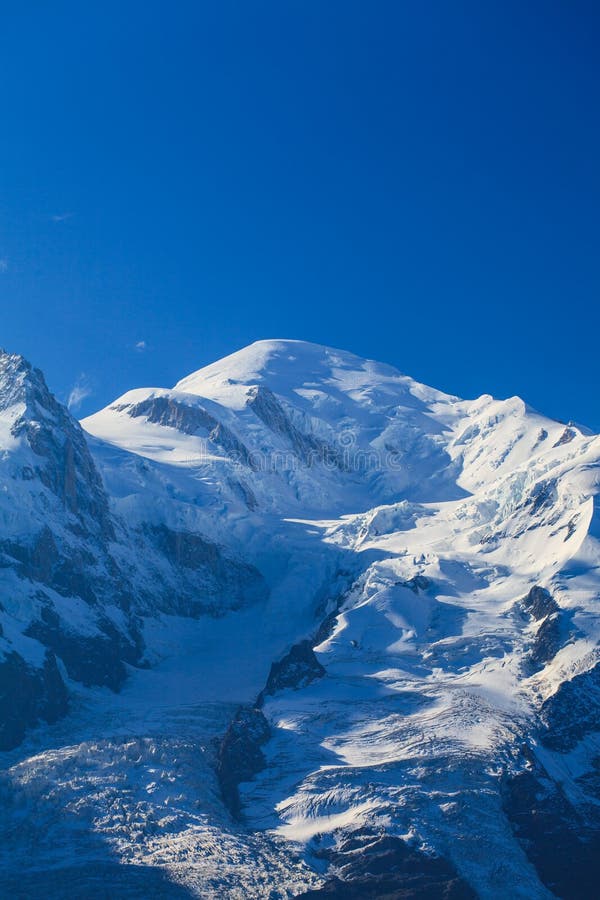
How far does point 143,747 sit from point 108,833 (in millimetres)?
21101

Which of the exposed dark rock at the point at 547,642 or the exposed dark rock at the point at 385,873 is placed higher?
the exposed dark rock at the point at 547,642

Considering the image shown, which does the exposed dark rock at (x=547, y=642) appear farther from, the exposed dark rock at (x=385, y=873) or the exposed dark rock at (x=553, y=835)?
the exposed dark rock at (x=385, y=873)

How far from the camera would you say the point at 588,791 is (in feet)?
541

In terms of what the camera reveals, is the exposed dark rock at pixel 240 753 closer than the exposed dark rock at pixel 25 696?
Yes

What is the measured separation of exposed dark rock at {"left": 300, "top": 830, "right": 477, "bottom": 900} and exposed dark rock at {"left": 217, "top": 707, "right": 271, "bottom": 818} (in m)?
18.5

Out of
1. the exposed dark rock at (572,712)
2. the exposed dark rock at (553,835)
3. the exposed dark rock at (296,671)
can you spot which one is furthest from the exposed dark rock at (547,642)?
the exposed dark rock at (553,835)

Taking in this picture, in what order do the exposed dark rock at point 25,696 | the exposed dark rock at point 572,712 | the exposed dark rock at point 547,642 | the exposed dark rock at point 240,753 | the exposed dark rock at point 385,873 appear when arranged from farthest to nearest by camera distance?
the exposed dark rock at point 547,642, the exposed dark rock at point 25,696, the exposed dark rock at point 572,712, the exposed dark rock at point 240,753, the exposed dark rock at point 385,873

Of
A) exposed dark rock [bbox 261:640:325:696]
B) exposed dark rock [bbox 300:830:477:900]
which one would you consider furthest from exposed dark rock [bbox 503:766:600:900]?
exposed dark rock [bbox 261:640:325:696]

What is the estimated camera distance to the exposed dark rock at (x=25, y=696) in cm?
18025

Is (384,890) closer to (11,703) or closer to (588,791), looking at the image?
(588,791)

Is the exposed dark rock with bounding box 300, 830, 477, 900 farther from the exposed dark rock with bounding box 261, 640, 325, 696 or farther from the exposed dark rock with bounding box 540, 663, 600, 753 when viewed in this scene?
the exposed dark rock with bounding box 261, 640, 325, 696

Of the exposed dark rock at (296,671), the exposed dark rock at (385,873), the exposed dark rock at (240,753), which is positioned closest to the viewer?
the exposed dark rock at (385,873)

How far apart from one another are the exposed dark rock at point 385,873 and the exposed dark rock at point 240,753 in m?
18.5

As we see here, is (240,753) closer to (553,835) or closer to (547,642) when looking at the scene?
(553,835)
